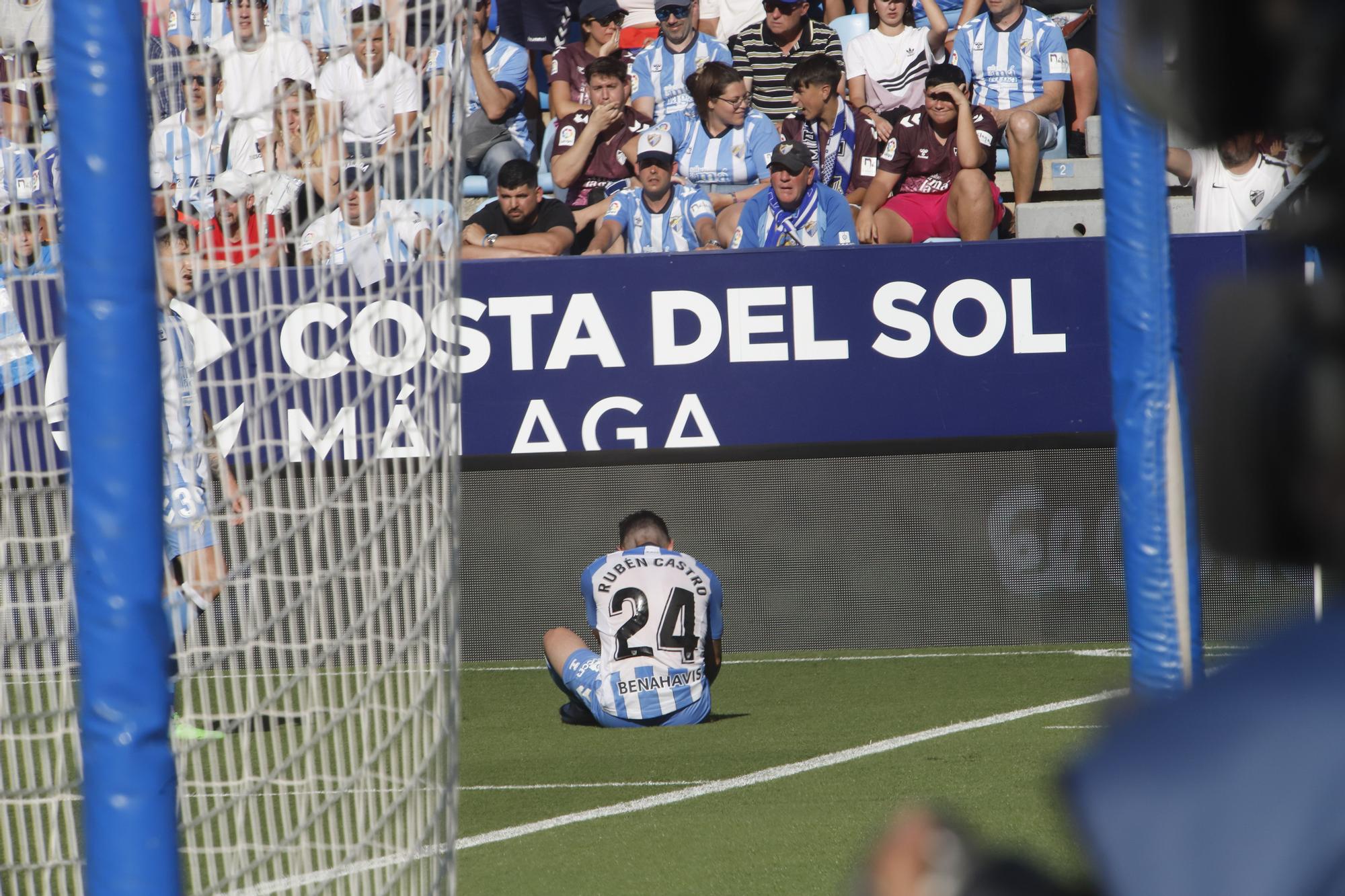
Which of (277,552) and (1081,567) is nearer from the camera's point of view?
(277,552)

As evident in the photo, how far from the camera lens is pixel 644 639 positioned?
7.76 meters

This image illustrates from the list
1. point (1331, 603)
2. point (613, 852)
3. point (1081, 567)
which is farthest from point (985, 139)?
point (1331, 603)

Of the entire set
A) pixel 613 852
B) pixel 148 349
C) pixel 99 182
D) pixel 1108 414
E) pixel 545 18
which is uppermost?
pixel 545 18

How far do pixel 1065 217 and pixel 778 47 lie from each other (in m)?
2.43

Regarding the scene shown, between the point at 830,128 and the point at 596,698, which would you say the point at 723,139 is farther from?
the point at 596,698

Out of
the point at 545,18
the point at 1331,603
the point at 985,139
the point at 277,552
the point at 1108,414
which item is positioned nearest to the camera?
the point at 1331,603

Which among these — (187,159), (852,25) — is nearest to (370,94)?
(187,159)

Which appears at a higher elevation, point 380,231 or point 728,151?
point 728,151

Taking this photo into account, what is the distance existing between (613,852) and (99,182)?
12.8 feet

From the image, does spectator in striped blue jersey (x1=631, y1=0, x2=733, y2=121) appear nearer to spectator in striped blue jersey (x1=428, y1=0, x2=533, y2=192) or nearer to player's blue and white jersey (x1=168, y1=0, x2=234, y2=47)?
spectator in striped blue jersey (x1=428, y1=0, x2=533, y2=192)

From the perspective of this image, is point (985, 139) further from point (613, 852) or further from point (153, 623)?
point (153, 623)

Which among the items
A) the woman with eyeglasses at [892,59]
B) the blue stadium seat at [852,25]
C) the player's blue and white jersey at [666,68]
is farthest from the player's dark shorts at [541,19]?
the woman with eyeglasses at [892,59]

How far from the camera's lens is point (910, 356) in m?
9.58

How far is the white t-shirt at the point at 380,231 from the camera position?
2953mm
